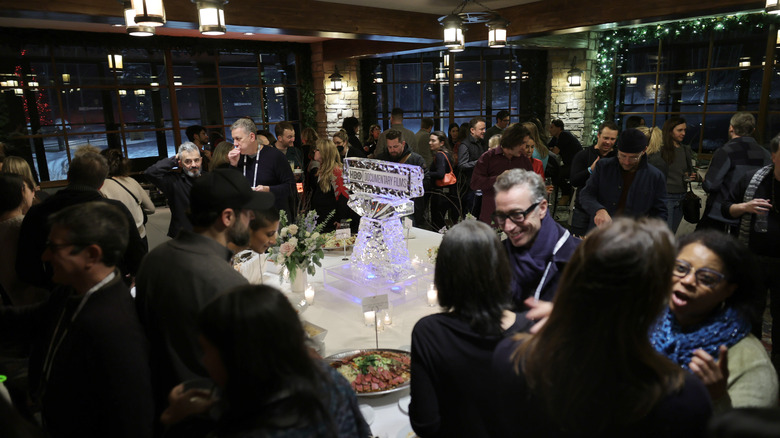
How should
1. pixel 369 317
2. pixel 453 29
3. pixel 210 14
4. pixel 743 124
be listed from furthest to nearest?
pixel 453 29 < pixel 743 124 < pixel 210 14 < pixel 369 317

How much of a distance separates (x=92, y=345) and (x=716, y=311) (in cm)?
170

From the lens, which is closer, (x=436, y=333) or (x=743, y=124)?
(x=436, y=333)

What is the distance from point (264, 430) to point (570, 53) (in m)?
8.84

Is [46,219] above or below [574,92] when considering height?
below

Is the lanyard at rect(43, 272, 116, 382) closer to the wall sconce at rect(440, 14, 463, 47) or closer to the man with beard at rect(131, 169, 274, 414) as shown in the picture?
the man with beard at rect(131, 169, 274, 414)

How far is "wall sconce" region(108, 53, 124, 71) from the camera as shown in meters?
6.93

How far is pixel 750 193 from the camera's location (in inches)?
111

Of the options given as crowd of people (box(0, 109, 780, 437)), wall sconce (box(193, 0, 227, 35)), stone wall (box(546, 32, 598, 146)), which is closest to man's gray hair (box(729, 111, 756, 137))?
crowd of people (box(0, 109, 780, 437))

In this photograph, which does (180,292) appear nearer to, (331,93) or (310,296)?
(310,296)

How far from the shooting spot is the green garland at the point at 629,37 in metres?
6.72

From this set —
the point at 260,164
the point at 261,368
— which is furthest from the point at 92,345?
the point at 260,164

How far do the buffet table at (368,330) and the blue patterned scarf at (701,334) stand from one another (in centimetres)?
82

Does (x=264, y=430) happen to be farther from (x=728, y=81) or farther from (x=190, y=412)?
(x=728, y=81)

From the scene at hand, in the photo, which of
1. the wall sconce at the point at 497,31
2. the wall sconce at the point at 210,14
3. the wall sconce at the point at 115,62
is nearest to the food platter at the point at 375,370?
the wall sconce at the point at 210,14
